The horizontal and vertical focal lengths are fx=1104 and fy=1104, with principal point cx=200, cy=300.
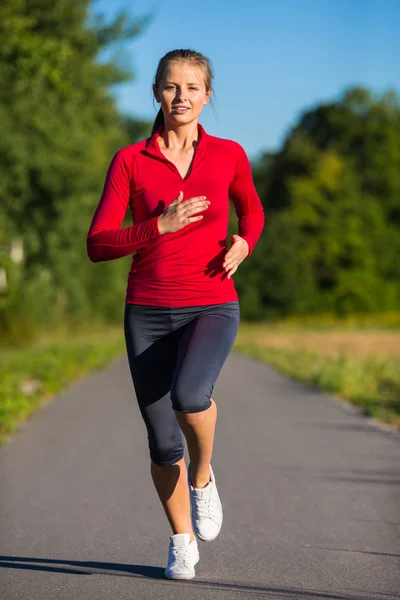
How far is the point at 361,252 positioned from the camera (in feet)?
234

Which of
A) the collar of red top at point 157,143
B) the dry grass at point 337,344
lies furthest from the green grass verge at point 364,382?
the collar of red top at point 157,143

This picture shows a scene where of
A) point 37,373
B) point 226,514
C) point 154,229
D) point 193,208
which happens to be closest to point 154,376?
Answer: point 154,229

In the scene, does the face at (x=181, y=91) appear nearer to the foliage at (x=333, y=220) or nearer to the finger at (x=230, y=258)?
the finger at (x=230, y=258)

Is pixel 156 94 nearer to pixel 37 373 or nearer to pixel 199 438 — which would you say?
pixel 199 438

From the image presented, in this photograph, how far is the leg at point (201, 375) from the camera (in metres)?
4.32

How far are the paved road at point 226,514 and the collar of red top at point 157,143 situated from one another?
1778mm

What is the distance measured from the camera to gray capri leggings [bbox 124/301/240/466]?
4375 mm

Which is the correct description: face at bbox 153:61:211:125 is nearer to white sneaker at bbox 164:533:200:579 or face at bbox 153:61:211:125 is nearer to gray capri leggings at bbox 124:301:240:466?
gray capri leggings at bbox 124:301:240:466

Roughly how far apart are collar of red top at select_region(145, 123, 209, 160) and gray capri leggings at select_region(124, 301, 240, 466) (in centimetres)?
63

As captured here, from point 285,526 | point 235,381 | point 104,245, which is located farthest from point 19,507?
point 235,381

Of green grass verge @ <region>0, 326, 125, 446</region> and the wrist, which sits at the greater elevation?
the wrist

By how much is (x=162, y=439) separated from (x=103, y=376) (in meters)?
15.3

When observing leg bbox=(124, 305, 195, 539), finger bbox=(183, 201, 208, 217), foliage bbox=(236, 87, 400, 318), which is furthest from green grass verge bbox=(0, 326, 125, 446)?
foliage bbox=(236, 87, 400, 318)

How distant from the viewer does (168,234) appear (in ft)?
14.4
